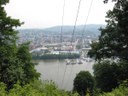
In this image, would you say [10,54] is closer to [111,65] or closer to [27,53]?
[27,53]

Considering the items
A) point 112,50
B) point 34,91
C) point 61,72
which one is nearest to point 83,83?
point 112,50

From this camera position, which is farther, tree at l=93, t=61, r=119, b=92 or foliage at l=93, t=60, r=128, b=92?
tree at l=93, t=61, r=119, b=92

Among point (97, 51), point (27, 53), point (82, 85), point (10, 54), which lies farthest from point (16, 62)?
point (82, 85)

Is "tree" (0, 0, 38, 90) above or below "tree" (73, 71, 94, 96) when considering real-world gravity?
above

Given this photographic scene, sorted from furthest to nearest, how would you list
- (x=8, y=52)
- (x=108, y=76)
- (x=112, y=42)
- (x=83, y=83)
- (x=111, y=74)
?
(x=83, y=83) < (x=108, y=76) < (x=111, y=74) < (x=112, y=42) < (x=8, y=52)

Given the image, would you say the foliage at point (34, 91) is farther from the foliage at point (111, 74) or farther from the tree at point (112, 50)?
the foliage at point (111, 74)

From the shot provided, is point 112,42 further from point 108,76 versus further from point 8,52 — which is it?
point 8,52

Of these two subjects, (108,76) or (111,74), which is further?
(108,76)

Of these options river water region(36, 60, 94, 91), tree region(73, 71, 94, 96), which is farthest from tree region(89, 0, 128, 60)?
river water region(36, 60, 94, 91)

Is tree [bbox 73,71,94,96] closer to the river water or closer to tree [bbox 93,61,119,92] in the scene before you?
tree [bbox 93,61,119,92]

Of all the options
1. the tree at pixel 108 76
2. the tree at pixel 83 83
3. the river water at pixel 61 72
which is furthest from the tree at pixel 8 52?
the river water at pixel 61 72

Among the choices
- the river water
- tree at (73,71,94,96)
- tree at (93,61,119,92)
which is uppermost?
tree at (93,61,119,92)
